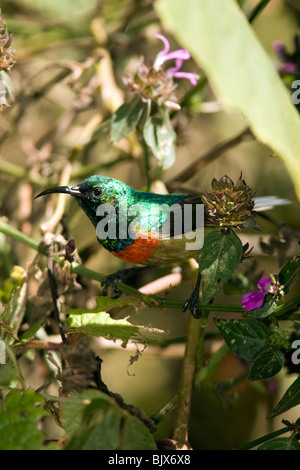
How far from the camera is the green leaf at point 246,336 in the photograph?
156 cm

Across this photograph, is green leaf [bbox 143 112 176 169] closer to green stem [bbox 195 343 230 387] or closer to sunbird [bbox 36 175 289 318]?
sunbird [bbox 36 175 289 318]

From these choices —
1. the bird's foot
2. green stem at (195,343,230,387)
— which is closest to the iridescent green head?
the bird's foot

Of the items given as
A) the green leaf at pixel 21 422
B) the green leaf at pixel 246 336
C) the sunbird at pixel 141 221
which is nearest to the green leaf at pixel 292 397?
the green leaf at pixel 246 336

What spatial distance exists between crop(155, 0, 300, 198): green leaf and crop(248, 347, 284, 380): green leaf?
2.27ft

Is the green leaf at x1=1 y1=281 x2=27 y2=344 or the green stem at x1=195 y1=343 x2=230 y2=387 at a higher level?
the green leaf at x1=1 y1=281 x2=27 y2=344

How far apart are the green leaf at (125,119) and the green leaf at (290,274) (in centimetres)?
78

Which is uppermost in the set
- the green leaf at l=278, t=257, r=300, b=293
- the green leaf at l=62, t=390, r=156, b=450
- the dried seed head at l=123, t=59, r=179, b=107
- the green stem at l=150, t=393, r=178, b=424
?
the dried seed head at l=123, t=59, r=179, b=107

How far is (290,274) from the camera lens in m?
1.60

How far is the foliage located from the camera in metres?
1.09

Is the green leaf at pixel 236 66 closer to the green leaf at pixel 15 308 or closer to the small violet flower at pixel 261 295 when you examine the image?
the small violet flower at pixel 261 295

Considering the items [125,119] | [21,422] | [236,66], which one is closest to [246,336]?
A: [21,422]

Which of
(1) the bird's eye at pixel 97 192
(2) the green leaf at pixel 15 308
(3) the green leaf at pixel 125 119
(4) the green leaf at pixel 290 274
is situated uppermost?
(3) the green leaf at pixel 125 119

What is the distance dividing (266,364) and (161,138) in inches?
35.1
